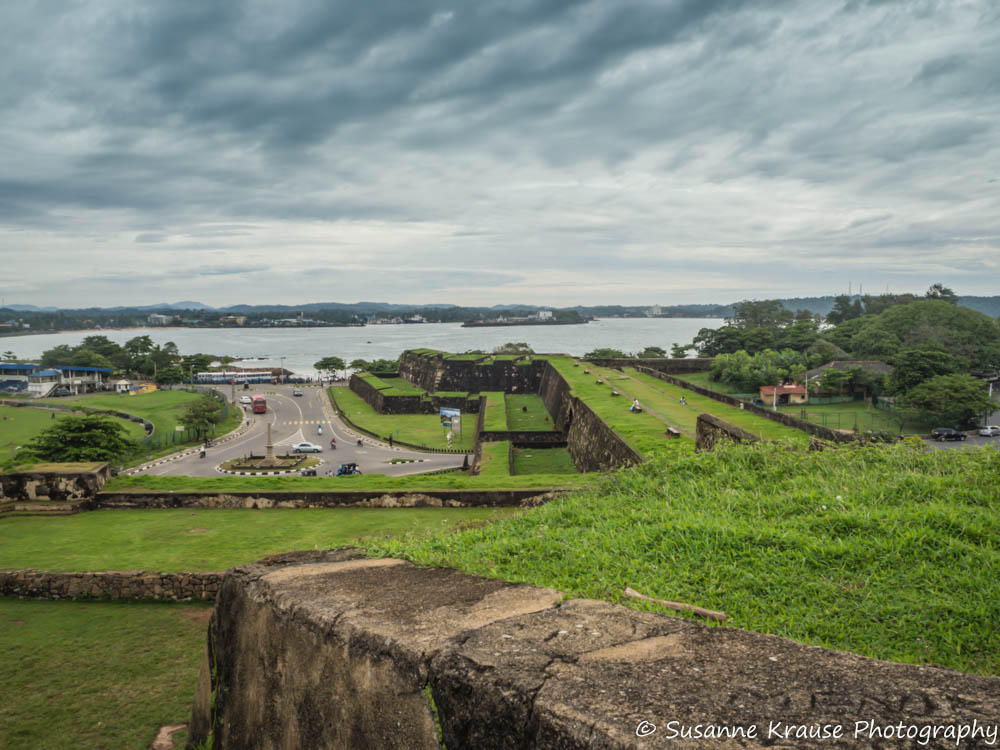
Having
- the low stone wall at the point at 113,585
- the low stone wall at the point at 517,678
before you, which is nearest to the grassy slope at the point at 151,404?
the low stone wall at the point at 113,585

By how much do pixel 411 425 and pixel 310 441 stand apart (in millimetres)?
5588

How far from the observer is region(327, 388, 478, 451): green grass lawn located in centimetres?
2703

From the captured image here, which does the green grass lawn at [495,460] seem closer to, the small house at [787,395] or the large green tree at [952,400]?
the large green tree at [952,400]

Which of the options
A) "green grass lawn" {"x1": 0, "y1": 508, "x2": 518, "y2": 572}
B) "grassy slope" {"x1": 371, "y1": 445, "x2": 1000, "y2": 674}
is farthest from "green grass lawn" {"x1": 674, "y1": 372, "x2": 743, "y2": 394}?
"grassy slope" {"x1": 371, "y1": 445, "x2": 1000, "y2": 674}

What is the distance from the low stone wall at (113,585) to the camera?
6465 mm

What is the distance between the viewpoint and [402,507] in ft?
30.9

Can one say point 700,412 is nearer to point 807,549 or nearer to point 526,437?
point 526,437

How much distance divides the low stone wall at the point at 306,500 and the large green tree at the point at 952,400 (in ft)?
86.2

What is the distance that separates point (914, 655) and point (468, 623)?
201 centimetres

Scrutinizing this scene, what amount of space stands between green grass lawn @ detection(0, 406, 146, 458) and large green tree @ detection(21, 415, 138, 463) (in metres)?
9.66

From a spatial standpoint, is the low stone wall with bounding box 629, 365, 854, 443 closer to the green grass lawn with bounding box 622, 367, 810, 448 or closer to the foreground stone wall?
the green grass lawn with bounding box 622, 367, 810, 448

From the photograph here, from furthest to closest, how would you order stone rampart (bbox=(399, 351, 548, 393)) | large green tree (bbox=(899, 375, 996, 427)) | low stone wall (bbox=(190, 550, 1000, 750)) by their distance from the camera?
1. stone rampart (bbox=(399, 351, 548, 393))
2. large green tree (bbox=(899, 375, 996, 427))
3. low stone wall (bbox=(190, 550, 1000, 750))

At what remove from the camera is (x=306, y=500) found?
9.55 metres

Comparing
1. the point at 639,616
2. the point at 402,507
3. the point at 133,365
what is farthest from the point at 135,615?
the point at 133,365
